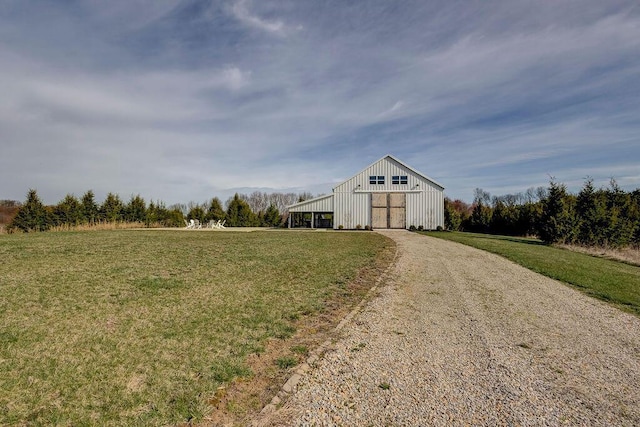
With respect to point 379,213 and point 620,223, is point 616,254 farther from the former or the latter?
point 379,213

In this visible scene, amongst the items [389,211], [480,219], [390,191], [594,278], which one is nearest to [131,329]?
[594,278]

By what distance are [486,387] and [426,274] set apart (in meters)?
6.67

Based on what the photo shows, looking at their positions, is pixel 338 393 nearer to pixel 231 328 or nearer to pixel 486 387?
pixel 486 387

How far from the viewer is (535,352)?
4711mm

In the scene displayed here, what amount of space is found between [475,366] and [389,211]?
100ft

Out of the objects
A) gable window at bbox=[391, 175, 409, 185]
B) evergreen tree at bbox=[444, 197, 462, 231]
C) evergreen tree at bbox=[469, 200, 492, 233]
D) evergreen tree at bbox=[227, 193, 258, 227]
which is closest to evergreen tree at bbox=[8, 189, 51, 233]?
evergreen tree at bbox=[227, 193, 258, 227]

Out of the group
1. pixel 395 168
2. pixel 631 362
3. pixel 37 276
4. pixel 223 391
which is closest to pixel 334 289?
pixel 223 391

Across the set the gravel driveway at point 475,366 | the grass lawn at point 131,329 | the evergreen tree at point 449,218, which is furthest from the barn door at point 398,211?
the gravel driveway at point 475,366

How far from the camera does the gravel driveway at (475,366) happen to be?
3.19 meters

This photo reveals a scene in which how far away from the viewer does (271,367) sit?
13.1ft

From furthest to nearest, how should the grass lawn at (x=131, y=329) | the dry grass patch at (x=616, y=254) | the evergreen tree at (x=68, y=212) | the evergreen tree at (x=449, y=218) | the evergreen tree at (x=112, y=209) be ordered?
the evergreen tree at (x=449, y=218), the evergreen tree at (x=112, y=209), the evergreen tree at (x=68, y=212), the dry grass patch at (x=616, y=254), the grass lawn at (x=131, y=329)

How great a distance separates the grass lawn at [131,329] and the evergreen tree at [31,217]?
21565 mm

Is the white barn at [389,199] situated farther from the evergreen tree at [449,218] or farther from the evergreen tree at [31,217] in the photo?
the evergreen tree at [31,217]

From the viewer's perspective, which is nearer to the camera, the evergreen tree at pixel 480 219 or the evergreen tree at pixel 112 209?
the evergreen tree at pixel 112 209
